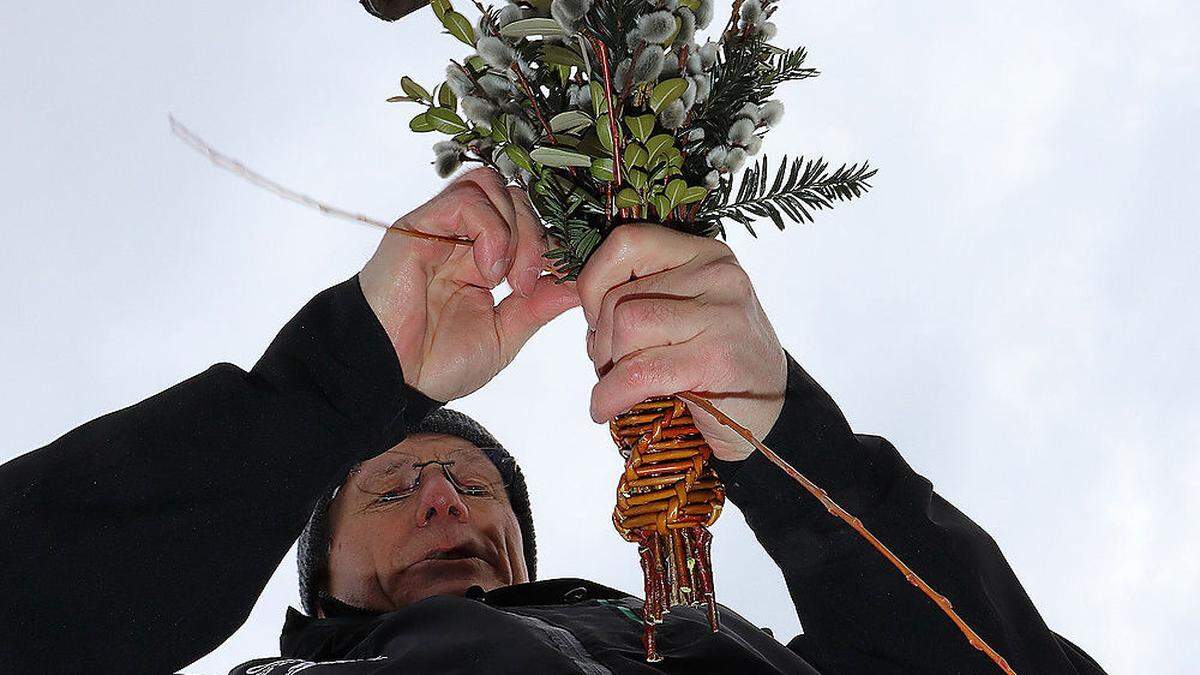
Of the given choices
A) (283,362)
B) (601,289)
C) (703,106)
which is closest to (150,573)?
(283,362)

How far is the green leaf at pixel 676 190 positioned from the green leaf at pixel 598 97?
0.47ft

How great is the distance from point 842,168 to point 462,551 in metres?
1.63

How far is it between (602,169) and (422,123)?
317 millimetres

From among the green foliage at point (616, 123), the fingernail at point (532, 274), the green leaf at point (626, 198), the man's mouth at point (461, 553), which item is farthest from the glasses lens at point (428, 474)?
the green leaf at point (626, 198)

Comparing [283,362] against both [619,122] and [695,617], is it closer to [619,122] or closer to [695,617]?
[619,122]

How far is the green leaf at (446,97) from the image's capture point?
167 centimetres

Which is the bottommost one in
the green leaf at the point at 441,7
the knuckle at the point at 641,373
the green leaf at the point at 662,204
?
the knuckle at the point at 641,373

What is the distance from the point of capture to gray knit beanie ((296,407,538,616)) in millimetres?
2996

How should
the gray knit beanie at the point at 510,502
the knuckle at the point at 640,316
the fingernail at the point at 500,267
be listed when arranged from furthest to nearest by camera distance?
the gray knit beanie at the point at 510,502 → the fingernail at the point at 500,267 → the knuckle at the point at 640,316

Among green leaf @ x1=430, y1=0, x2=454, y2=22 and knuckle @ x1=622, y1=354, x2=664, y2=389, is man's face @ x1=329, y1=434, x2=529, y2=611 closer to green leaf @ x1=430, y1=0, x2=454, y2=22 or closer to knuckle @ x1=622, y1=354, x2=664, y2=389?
knuckle @ x1=622, y1=354, x2=664, y2=389

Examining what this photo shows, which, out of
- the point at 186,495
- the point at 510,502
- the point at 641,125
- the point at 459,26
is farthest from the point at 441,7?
the point at 510,502

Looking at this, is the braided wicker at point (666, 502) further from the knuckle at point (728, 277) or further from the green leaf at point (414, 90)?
the green leaf at point (414, 90)

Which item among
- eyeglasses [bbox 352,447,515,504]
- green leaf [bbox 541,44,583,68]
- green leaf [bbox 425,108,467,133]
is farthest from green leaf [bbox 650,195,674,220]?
eyeglasses [bbox 352,447,515,504]

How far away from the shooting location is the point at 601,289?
58.3 inches
